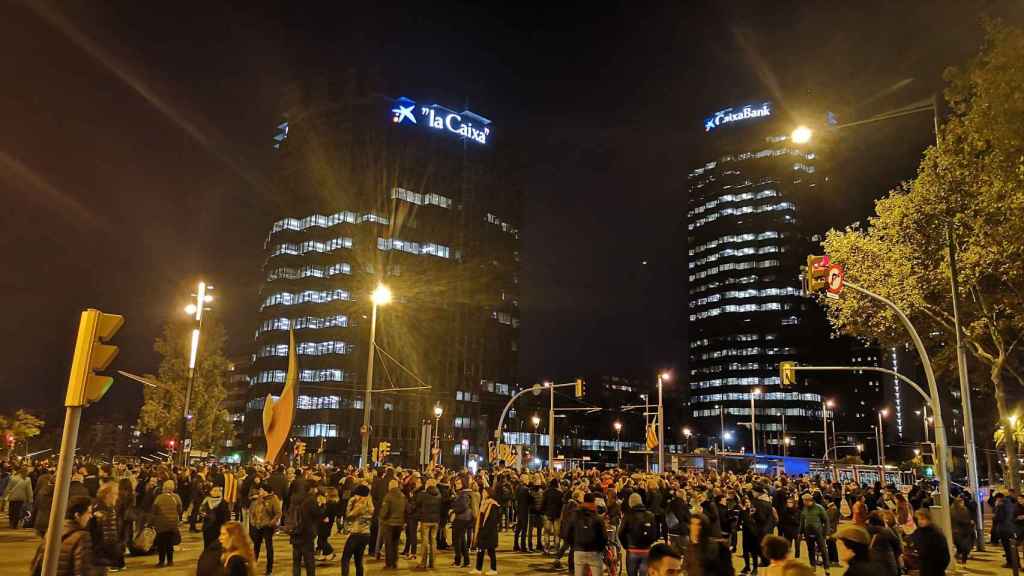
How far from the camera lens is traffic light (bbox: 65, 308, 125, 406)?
267 inches

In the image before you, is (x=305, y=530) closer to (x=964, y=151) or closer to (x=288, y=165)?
(x=964, y=151)

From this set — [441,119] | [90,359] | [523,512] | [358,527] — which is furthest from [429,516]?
[441,119]

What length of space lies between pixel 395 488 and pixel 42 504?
8.29 m

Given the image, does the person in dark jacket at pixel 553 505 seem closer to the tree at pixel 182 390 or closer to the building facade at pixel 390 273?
the tree at pixel 182 390

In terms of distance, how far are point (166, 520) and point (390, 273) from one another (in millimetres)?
91943

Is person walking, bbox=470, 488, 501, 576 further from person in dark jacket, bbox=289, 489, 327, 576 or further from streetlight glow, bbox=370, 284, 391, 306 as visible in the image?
streetlight glow, bbox=370, 284, 391, 306

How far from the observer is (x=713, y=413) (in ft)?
570

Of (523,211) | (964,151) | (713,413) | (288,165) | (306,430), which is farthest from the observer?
(713,413)

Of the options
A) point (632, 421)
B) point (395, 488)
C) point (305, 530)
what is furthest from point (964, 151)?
point (632, 421)

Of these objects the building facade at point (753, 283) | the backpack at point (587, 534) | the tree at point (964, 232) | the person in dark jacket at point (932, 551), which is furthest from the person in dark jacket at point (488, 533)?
the building facade at point (753, 283)

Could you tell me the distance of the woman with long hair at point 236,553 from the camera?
22.3 feet

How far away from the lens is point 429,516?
15352mm

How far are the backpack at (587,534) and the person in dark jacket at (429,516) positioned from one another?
5.20 metres

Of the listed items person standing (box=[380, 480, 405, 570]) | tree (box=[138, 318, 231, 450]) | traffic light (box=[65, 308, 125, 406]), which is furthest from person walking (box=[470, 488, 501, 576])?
tree (box=[138, 318, 231, 450])
